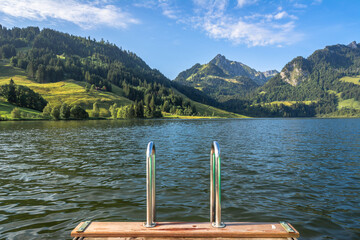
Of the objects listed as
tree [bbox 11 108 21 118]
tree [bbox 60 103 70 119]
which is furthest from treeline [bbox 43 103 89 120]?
tree [bbox 11 108 21 118]

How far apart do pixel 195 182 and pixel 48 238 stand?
10988 millimetres

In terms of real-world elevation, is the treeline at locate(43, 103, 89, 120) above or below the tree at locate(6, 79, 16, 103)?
below

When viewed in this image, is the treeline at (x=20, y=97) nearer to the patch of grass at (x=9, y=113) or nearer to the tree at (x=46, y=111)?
the patch of grass at (x=9, y=113)

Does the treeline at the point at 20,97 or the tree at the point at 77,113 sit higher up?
the treeline at the point at 20,97

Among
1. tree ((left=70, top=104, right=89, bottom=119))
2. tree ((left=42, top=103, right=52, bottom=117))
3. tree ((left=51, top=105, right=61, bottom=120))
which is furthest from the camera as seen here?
tree ((left=70, top=104, right=89, bottom=119))

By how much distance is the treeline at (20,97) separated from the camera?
183125mm

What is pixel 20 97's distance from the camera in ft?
602

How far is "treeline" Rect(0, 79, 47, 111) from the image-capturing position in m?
183

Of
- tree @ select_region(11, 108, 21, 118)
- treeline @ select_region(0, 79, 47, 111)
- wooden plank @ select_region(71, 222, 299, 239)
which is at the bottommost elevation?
wooden plank @ select_region(71, 222, 299, 239)

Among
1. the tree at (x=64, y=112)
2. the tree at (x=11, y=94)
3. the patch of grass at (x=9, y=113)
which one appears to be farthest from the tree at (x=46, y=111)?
the tree at (x=11, y=94)

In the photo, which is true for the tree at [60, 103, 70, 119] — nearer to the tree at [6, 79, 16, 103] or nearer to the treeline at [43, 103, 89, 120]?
the treeline at [43, 103, 89, 120]

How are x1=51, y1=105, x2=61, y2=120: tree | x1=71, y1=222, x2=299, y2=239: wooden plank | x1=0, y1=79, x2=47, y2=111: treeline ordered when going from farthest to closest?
x1=0, y1=79, x2=47, y2=111: treeline
x1=51, y1=105, x2=61, y2=120: tree
x1=71, y1=222, x2=299, y2=239: wooden plank

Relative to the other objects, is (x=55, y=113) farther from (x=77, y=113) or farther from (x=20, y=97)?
(x=20, y=97)

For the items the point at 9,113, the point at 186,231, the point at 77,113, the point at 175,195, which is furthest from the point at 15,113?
the point at 186,231
